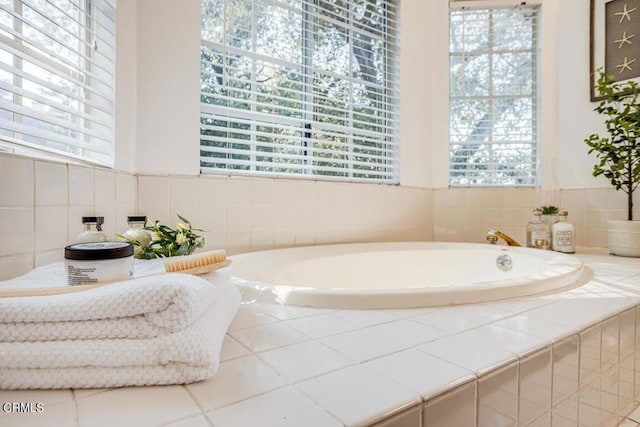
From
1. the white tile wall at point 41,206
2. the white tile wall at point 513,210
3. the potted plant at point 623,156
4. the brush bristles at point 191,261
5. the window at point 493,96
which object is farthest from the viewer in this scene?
the window at point 493,96

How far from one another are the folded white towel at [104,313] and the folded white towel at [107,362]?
0.01 m

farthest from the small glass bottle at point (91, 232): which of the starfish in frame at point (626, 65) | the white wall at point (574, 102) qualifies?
the starfish in frame at point (626, 65)

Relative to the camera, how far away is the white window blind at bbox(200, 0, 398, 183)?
159 cm

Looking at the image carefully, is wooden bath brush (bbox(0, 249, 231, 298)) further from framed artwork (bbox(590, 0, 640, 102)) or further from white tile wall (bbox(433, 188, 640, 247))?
framed artwork (bbox(590, 0, 640, 102))

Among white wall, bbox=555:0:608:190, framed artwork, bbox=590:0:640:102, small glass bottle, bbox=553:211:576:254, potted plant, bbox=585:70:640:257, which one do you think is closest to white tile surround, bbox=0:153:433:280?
small glass bottle, bbox=553:211:576:254

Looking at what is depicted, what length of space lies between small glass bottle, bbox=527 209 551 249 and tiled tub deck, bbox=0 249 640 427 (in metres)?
1.01

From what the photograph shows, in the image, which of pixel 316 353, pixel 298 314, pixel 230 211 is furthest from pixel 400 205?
pixel 316 353

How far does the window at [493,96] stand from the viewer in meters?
2.26

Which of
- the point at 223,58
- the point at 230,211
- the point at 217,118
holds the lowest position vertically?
the point at 230,211

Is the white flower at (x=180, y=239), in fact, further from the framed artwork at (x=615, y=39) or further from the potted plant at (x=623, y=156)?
the framed artwork at (x=615, y=39)

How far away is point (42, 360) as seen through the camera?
470 millimetres

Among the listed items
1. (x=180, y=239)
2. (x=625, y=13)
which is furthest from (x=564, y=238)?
(x=180, y=239)

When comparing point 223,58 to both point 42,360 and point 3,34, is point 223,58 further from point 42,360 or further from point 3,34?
point 42,360

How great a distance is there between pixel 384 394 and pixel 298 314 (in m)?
0.38
